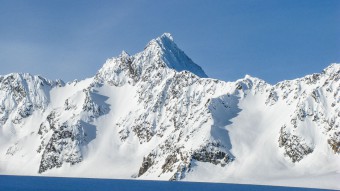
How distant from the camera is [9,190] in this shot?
149875mm

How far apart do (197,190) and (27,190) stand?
170 ft

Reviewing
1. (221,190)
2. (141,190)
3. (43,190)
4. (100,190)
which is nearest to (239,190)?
(221,190)

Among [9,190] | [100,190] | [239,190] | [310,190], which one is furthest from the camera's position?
[310,190]

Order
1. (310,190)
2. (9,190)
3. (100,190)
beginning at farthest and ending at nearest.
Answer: (310,190) < (100,190) < (9,190)

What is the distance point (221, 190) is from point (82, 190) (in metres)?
44.1

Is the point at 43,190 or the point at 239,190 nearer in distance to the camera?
the point at 43,190

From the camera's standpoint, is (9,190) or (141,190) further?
(141,190)

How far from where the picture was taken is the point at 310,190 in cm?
18675

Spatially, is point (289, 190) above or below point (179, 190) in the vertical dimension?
above

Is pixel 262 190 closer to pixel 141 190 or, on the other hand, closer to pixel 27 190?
pixel 141 190

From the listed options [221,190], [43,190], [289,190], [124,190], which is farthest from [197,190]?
[43,190]

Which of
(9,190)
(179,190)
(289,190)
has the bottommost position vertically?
(9,190)

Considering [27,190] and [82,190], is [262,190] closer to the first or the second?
[82,190]

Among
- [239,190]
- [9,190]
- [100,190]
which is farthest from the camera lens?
[239,190]
